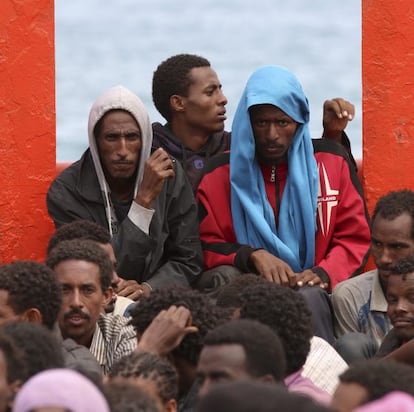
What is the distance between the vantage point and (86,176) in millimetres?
8508

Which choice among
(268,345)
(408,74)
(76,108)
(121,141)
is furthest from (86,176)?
(76,108)

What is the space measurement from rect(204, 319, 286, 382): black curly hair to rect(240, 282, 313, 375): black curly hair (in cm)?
67

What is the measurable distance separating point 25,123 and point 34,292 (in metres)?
2.24

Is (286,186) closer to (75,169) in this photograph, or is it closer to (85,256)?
(75,169)

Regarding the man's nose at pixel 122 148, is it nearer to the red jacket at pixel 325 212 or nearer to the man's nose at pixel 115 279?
the red jacket at pixel 325 212

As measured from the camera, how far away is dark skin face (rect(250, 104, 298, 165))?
8430mm

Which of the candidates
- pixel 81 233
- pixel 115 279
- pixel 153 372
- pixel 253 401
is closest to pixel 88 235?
pixel 81 233

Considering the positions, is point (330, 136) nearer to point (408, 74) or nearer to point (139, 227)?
point (408, 74)

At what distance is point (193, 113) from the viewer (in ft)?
29.8

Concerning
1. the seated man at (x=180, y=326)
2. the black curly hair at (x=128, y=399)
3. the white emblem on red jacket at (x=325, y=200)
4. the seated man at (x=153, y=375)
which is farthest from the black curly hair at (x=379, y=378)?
the white emblem on red jacket at (x=325, y=200)

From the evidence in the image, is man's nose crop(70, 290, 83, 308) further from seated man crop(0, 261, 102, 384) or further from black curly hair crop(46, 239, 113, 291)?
seated man crop(0, 261, 102, 384)

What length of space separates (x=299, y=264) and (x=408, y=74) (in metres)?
1.24

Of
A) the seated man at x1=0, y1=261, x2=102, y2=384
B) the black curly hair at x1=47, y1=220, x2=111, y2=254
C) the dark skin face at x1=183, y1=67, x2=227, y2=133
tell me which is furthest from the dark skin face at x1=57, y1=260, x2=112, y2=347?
the dark skin face at x1=183, y1=67, x2=227, y2=133

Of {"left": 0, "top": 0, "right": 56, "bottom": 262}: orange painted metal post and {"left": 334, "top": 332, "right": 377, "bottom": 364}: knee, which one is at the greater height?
{"left": 0, "top": 0, "right": 56, "bottom": 262}: orange painted metal post
